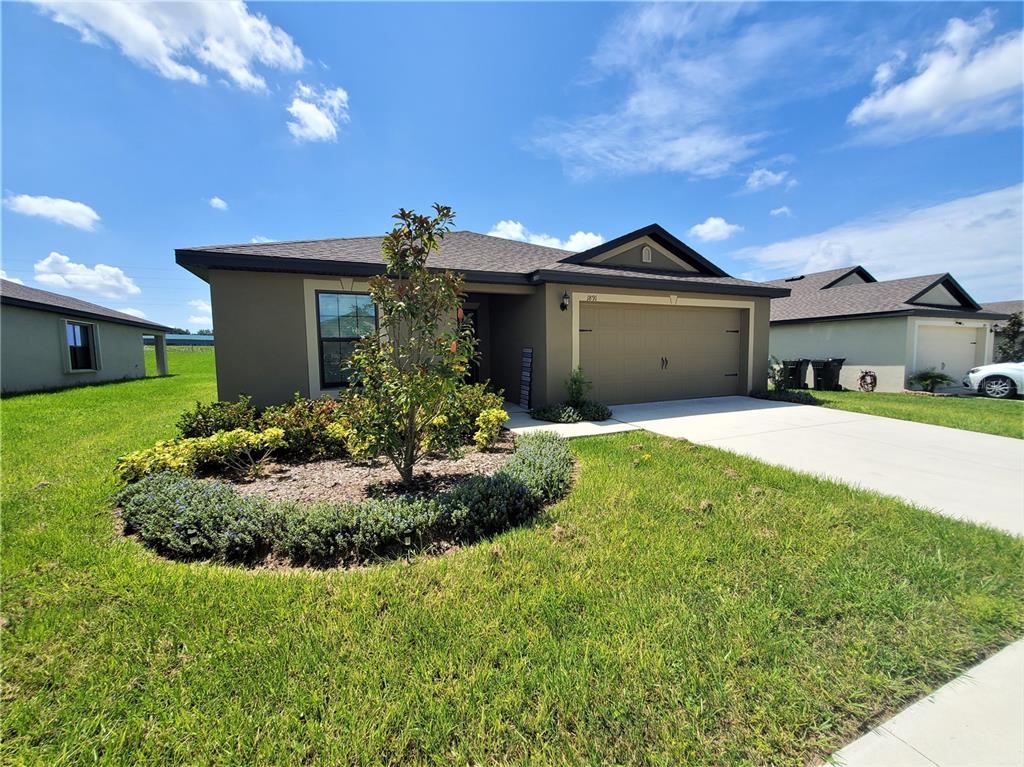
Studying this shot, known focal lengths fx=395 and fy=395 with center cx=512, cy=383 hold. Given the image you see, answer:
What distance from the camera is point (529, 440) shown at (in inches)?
223

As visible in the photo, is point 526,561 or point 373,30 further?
point 373,30

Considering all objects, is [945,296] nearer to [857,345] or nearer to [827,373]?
[857,345]

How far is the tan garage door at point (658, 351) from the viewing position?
9047mm

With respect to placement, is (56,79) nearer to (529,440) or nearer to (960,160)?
(529,440)

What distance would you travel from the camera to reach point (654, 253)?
10516mm

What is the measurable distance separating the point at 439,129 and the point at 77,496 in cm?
908

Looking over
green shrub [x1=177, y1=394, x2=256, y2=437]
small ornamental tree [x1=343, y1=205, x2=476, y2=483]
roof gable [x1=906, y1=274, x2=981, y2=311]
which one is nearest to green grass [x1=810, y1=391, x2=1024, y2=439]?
roof gable [x1=906, y1=274, x2=981, y2=311]

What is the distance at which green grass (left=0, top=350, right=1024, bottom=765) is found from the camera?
163 centimetres

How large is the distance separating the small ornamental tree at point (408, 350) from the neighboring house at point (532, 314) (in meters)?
3.38

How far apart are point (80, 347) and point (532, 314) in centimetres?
1897

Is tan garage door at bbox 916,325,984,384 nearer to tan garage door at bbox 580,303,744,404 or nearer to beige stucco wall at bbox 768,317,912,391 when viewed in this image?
beige stucco wall at bbox 768,317,912,391

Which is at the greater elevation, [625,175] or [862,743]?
[625,175]

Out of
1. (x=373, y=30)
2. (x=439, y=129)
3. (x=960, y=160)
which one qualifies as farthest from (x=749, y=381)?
(x=373, y=30)

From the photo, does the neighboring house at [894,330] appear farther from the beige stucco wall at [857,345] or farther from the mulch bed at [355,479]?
the mulch bed at [355,479]
